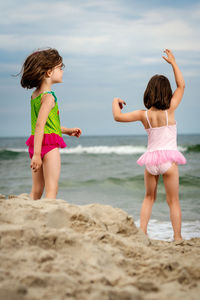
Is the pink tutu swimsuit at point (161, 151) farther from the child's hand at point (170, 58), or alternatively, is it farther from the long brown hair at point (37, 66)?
the long brown hair at point (37, 66)

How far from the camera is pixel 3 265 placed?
1.97 metres

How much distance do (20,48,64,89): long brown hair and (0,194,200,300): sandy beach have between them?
117cm

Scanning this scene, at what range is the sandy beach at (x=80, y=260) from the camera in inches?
71.0

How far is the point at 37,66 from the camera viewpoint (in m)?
3.41

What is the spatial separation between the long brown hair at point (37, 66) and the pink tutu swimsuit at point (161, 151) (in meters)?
1.09

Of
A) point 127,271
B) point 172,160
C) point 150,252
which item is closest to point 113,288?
point 127,271

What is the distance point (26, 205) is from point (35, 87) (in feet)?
4.21

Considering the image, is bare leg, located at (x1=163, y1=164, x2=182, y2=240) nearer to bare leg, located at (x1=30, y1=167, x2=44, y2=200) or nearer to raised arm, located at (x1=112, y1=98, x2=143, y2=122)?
raised arm, located at (x1=112, y1=98, x2=143, y2=122)

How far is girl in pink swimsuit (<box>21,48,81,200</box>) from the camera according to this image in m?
3.27

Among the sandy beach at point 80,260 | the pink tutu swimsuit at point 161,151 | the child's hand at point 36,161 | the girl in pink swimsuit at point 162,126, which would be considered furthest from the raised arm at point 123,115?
the sandy beach at point 80,260

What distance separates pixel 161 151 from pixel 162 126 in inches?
9.6

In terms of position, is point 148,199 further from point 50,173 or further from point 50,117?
point 50,117

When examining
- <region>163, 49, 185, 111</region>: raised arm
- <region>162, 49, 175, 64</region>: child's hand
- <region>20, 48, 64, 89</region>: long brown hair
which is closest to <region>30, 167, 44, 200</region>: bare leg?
<region>20, 48, 64, 89</region>: long brown hair

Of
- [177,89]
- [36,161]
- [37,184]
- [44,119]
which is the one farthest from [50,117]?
[177,89]
